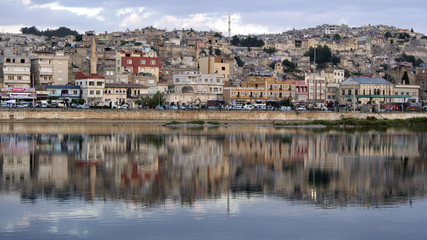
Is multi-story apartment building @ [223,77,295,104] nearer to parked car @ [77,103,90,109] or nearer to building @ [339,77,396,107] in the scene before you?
building @ [339,77,396,107]

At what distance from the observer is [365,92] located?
300ft

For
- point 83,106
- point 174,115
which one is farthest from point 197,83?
point 83,106

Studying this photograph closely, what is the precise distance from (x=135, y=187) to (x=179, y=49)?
328 feet

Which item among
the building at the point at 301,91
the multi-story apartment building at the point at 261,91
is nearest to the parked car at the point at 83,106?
the multi-story apartment building at the point at 261,91

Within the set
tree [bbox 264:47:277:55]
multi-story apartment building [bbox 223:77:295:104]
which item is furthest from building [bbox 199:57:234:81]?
tree [bbox 264:47:277:55]

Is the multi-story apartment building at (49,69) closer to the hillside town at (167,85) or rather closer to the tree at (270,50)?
the hillside town at (167,85)

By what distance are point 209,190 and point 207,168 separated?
644 centimetres

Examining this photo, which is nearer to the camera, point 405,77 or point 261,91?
point 261,91

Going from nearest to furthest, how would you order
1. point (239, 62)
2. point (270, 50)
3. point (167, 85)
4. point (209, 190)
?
Result: 1. point (209, 190)
2. point (167, 85)
3. point (239, 62)
4. point (270, 50)

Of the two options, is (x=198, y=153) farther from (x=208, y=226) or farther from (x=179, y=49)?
(x=179, y=49)

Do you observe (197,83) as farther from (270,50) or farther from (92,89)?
(270,50)

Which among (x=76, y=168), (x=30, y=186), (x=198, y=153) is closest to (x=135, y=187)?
(x=30, y=186)

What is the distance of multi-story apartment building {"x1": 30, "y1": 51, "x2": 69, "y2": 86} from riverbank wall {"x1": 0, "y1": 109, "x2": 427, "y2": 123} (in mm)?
17102

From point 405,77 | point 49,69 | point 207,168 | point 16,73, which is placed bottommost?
point 207,168
